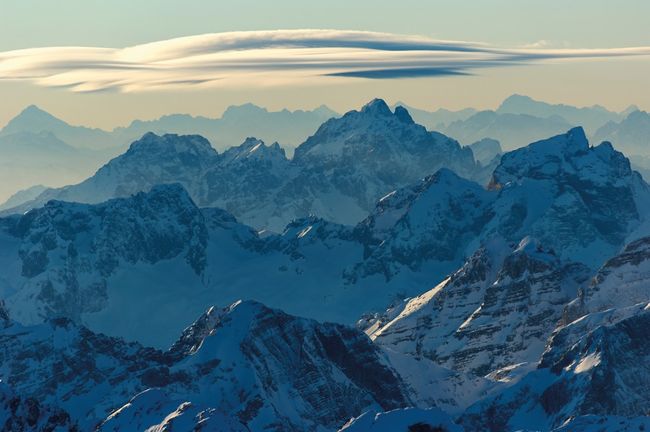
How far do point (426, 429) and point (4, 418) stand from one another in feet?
145

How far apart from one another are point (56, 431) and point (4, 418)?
21.0ft

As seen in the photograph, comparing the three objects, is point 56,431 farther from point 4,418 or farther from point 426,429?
point 426,429

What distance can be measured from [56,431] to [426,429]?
38.9 metres

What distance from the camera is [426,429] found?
19888cm

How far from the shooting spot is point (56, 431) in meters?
196

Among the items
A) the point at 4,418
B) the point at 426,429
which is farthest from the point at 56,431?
the point at 426,429

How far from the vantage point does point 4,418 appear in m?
192
